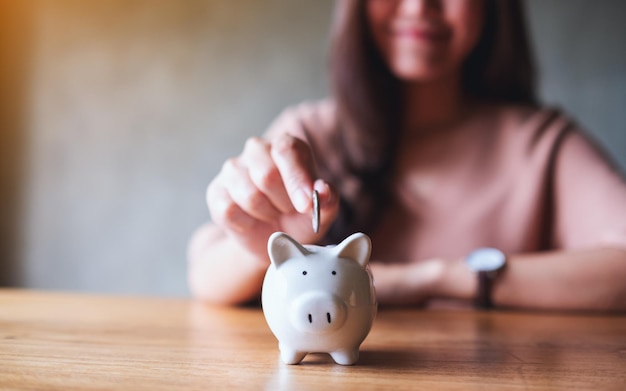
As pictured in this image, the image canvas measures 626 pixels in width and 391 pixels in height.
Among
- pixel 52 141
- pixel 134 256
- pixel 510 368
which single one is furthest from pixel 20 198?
pixel 510 368

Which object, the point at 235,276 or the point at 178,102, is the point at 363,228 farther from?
the point at 178,102

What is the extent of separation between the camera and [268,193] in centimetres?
62

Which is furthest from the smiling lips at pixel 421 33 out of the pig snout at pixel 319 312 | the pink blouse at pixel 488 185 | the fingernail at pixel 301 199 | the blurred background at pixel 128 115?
the blurred background at pixel 128 115

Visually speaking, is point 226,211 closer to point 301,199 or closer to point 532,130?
point 301,199

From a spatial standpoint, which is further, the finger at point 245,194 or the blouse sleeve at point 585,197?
the blouse sleeve at point 585,197

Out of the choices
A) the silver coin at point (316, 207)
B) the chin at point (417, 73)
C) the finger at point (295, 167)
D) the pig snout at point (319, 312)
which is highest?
the chin at point (417, 73)

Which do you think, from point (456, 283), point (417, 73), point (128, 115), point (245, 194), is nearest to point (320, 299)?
point (245, 194)

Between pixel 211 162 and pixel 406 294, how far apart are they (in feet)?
5.32

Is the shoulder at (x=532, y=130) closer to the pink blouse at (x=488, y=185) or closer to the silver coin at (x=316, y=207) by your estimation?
the pink blouse at (x=488, y=185)

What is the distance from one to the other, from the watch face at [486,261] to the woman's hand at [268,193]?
0.37m

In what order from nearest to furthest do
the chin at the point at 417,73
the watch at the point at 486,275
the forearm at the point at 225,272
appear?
the forearm at the point at 225,272
the watch at the point at 486,275
the chin at the point at 417,73

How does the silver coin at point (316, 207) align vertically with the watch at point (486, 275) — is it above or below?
above

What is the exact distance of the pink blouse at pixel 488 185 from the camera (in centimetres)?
122

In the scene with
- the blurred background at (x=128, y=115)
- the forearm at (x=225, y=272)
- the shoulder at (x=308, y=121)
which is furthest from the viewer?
the blurred background at (x=128, y=115)
